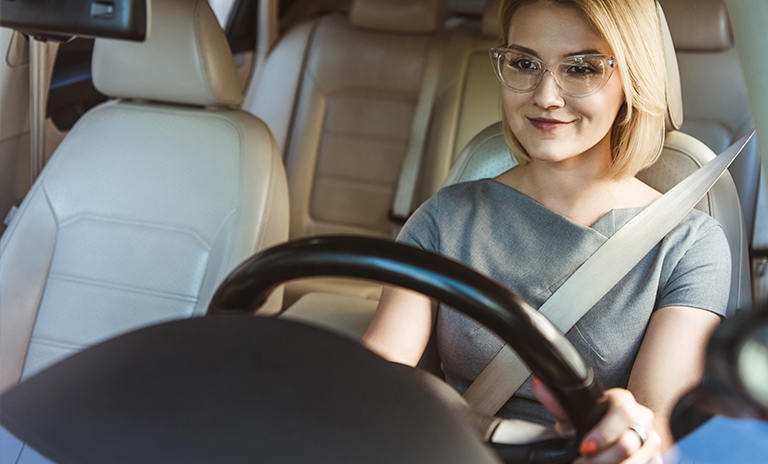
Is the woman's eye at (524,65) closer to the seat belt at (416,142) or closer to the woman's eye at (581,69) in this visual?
the woman's eye at (581,69)

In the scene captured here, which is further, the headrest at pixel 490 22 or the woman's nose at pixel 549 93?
the headrest at pixel 490 22

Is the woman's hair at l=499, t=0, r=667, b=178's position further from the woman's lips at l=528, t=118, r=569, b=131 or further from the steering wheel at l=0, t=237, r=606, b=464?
the steering wheel at l=0, t=237, r=606, b=464

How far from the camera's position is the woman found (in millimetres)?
1145

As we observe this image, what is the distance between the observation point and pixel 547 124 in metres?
1.20

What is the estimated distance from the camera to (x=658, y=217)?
1.21 metres

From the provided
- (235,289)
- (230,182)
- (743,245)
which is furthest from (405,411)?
(230,182)

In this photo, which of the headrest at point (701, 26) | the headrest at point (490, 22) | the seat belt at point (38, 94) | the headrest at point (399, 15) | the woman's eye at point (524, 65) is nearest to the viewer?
the woman's eye at point (524, 65)

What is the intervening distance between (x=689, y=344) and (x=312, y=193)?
1887 mm

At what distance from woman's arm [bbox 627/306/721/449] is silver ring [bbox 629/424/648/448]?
33 cm

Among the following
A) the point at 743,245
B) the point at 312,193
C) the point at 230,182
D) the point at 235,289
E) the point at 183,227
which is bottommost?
the point at 312,193

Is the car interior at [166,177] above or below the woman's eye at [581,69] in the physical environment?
Answer: below

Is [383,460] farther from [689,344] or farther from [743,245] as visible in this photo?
[743,245]

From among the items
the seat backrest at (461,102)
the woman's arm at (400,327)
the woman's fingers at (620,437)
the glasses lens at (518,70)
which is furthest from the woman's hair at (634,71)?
the seat backrest at (461,102)

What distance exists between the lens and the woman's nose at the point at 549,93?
117cm
